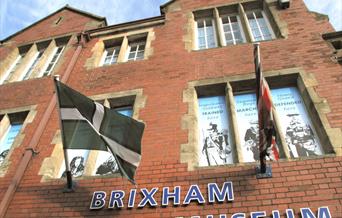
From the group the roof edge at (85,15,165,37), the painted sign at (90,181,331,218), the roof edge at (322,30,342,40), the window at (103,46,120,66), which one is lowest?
the painted sign at (90,181,331,218)

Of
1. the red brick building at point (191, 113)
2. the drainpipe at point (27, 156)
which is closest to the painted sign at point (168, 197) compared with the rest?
the red brick building at point (191, 113)

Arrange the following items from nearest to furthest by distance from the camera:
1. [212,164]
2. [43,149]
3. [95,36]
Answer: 1. [212,164]
2. [43,149]
3. [95,36]

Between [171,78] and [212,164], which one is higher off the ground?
[171,78]

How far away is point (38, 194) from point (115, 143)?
2.00 meters

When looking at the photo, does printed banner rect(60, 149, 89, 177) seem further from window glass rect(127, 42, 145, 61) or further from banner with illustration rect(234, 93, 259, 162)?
window glass rect(127, 42, 145, 61)

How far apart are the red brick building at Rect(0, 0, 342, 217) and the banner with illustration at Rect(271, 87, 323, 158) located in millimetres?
25

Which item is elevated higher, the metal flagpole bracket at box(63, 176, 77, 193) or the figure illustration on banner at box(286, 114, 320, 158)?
the figure illustration on banner at box(286, 114, 320, 158)

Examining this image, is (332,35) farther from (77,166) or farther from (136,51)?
(77,166)

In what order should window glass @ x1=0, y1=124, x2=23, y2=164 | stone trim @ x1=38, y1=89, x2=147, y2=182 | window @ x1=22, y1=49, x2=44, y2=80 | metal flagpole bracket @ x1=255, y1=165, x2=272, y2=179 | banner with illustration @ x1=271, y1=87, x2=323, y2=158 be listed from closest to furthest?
metal flagpole bracket @ x1=255, y1=165, x2=272, y2=179
banner with illustration @ x1=271, y1=87, x2=323, y2=158
stone trim @ x1=38, y1=89, x2=147, y2=182
window glass @ x1=0, y1=124, x2=23, y2=164
window @ x1=22, y1=49, x2=44, y2=80

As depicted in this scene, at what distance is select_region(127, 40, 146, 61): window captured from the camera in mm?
9716

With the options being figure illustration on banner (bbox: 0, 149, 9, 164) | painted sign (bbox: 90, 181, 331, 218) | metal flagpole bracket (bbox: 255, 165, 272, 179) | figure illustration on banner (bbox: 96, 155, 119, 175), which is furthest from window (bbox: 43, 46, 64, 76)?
metal flagpole bracket (bbox: 255, 165, 272, 179)

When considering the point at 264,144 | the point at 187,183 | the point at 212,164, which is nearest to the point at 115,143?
the point at 187,183

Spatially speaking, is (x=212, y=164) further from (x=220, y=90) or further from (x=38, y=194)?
(x=38, y=194)

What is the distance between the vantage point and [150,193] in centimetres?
538
